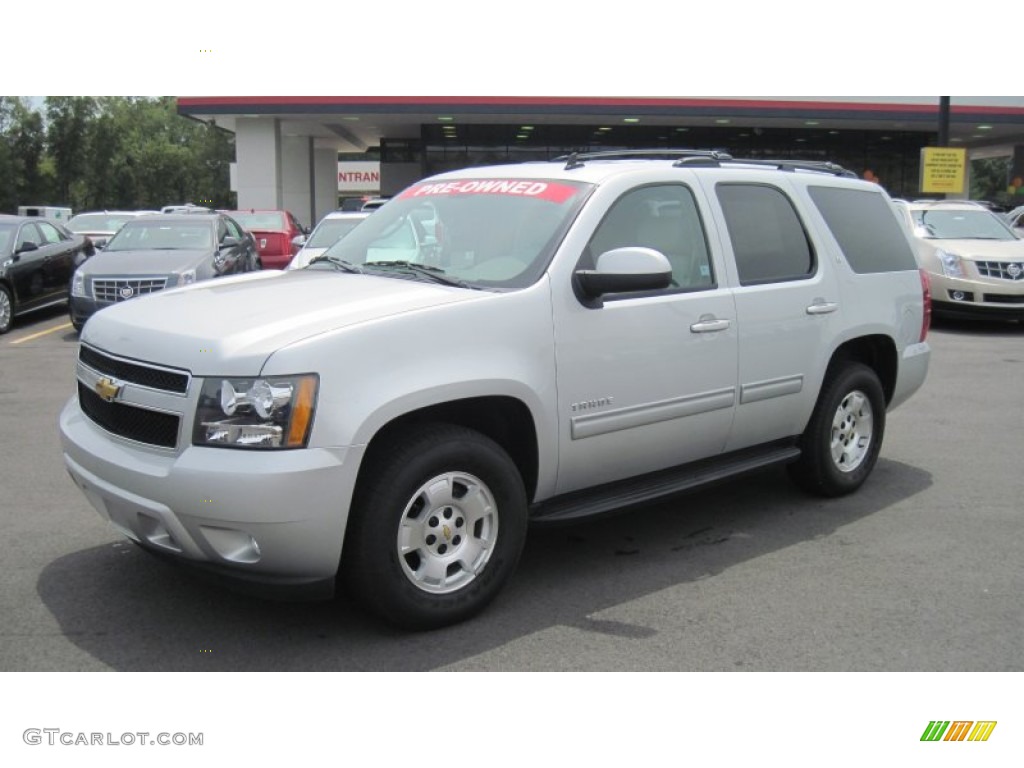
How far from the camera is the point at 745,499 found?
598cm

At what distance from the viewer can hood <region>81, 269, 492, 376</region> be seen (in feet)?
11.9

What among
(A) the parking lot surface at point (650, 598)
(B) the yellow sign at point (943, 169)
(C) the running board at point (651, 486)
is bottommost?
(A) the parking lot surface at point (650, 598)

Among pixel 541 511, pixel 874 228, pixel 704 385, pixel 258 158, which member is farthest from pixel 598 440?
pixel 258 158

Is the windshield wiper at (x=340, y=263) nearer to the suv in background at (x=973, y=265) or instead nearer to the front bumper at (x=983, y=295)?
the suv in background at (x=973, y=265)

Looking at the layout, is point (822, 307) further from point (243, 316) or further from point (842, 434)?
point (243, 316)

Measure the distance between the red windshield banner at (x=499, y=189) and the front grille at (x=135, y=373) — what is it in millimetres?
1882

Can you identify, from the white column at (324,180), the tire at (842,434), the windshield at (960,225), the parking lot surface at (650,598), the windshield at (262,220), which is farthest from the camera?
the white column at (324,180)

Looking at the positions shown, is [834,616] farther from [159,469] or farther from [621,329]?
[159,469]

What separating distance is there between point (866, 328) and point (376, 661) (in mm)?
3630
